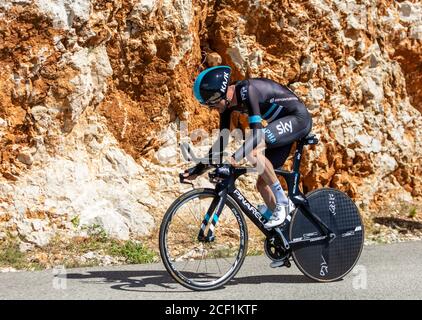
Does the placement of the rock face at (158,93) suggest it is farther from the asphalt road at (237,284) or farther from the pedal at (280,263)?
the pedal at (280,263)

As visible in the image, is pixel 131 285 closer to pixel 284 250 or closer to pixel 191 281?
pixel 191 281

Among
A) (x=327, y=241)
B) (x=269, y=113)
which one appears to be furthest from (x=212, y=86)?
(x=327, y=241)

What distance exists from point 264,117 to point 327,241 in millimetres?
1382

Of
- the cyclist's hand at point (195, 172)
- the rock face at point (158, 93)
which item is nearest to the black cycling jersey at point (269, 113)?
the cyclist's hand at point (195, 172)

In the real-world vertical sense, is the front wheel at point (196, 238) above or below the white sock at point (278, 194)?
below

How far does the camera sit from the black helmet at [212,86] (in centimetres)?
587

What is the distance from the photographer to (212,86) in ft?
19.2

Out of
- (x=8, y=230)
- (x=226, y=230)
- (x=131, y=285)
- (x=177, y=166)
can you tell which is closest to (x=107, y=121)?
(x=177, y=166)

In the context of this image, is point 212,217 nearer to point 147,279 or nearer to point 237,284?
point 237,284

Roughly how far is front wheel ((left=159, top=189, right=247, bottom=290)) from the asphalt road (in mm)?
165

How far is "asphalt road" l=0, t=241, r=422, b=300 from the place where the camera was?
5.50 m

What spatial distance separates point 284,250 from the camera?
6.05m

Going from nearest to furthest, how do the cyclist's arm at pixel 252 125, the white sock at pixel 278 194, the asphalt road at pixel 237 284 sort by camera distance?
1. the asphalt road at pixel 237 284
2. the cyclist's arm at pixel 252 125
3. the white sock at pixel 278 194

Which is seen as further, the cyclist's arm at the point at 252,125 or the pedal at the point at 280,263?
the pedal at the point at 280,263
